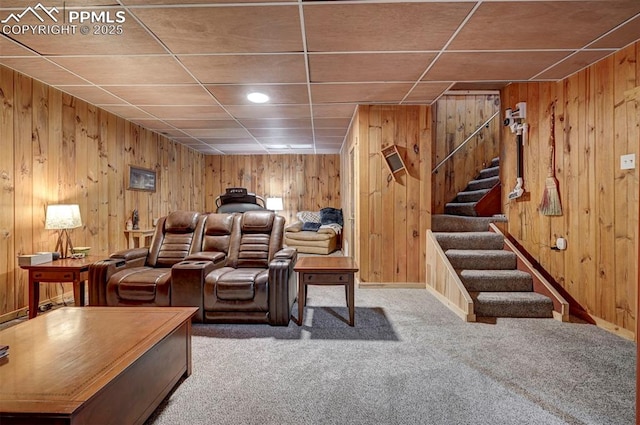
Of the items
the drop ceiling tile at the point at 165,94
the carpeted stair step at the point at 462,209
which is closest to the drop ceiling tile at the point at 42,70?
the drop ceiling tile at the point at 165,94

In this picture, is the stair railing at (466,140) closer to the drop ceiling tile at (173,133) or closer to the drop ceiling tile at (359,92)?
the drop ceiling tile at (359,92)

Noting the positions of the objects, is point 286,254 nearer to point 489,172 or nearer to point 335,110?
point 335,110

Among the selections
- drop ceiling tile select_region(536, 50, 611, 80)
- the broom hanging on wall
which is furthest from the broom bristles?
drop ceiling tile select_region(536, 50, 611, 80)

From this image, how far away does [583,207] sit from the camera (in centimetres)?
299

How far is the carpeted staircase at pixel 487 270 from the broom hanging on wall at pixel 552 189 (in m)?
0.69

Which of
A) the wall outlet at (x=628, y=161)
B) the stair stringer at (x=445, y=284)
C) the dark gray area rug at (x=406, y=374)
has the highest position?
the wall outlet at (x=628, y=161)

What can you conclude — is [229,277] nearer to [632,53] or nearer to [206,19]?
[206,19]

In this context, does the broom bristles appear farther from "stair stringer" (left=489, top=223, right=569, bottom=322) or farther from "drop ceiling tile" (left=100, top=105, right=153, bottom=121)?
"drop ceiling tile" (left=100, top=105, right=153, bottom=121)

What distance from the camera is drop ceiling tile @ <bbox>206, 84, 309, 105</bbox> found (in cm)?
344

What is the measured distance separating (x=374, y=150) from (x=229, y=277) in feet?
8.09

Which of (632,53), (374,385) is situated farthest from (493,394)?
(632,53)

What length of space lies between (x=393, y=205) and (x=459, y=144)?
2.35m

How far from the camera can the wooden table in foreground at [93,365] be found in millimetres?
1103

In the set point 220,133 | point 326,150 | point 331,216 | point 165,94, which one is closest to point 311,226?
point 331,216
